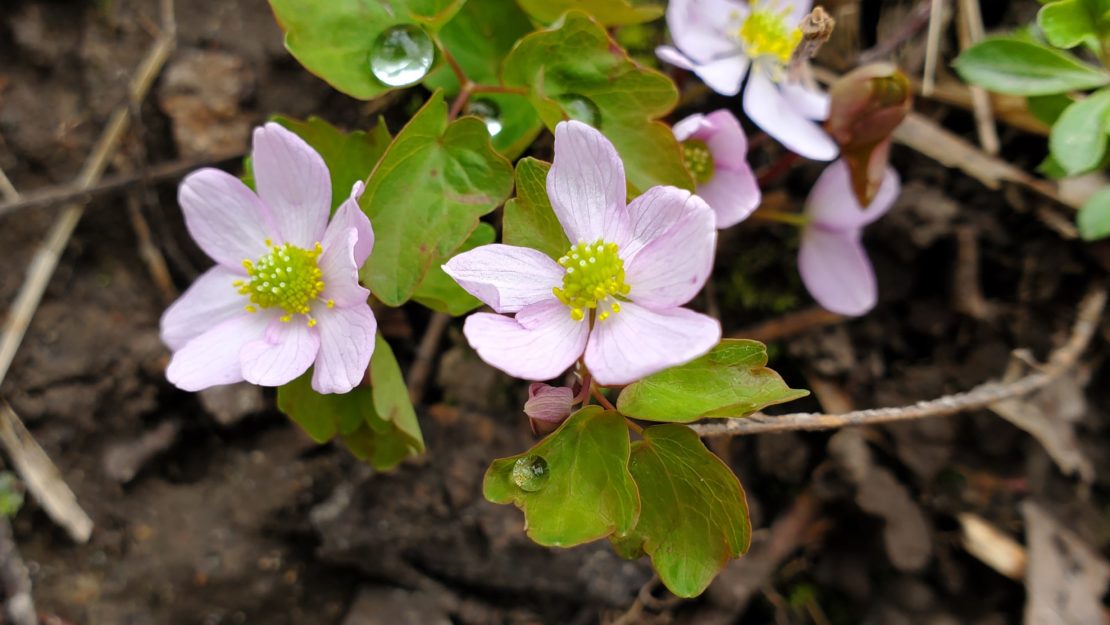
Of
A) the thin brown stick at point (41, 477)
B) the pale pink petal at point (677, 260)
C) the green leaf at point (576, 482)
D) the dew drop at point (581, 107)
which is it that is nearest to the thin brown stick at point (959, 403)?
the green leaf at point (576, 482)

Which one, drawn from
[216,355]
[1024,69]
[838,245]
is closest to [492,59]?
[216,355]

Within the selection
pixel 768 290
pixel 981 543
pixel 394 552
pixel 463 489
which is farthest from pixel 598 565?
pixel 981 543

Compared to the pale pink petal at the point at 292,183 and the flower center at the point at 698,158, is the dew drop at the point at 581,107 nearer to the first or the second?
the flower center at the point at 698,158

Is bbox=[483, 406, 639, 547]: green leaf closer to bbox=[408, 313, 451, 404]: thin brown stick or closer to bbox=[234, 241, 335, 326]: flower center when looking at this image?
bbox=[234, 241, 335, 326]: flower center

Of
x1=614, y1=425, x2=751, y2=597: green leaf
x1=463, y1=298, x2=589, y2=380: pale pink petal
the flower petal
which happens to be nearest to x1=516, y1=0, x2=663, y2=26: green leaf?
x1=463, y1=298, x2=589, y2=380: pale pink petal

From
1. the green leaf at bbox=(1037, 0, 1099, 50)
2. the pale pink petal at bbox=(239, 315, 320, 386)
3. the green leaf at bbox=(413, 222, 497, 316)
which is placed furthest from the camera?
the green leaf at bbox=(1037, 0, 1099, 50)
